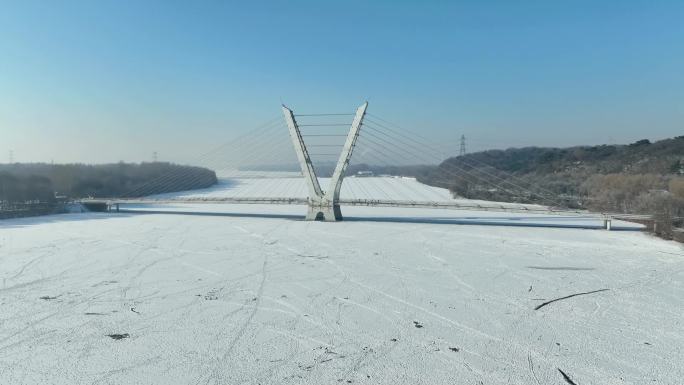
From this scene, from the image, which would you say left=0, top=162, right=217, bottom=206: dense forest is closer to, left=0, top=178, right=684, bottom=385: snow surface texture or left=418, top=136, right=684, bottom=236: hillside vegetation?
left=0, top=178, right=684, bottom=385: snow surface texture

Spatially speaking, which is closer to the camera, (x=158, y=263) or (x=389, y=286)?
(x=389, y=286)

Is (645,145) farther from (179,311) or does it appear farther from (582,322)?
(179,311)

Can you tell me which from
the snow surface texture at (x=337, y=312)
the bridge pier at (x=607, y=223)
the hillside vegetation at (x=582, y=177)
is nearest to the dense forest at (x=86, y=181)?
the snow surface texture at (x=337, y=312)

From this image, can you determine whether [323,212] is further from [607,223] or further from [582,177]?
[582,177]

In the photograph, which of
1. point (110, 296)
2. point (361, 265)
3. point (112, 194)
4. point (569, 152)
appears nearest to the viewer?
point (110, 296)

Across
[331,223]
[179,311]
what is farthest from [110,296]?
[331,223]

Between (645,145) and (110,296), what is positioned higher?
(645,145)

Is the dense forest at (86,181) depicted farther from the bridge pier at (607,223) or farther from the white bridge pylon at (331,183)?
the bridge pier at (607,223)
